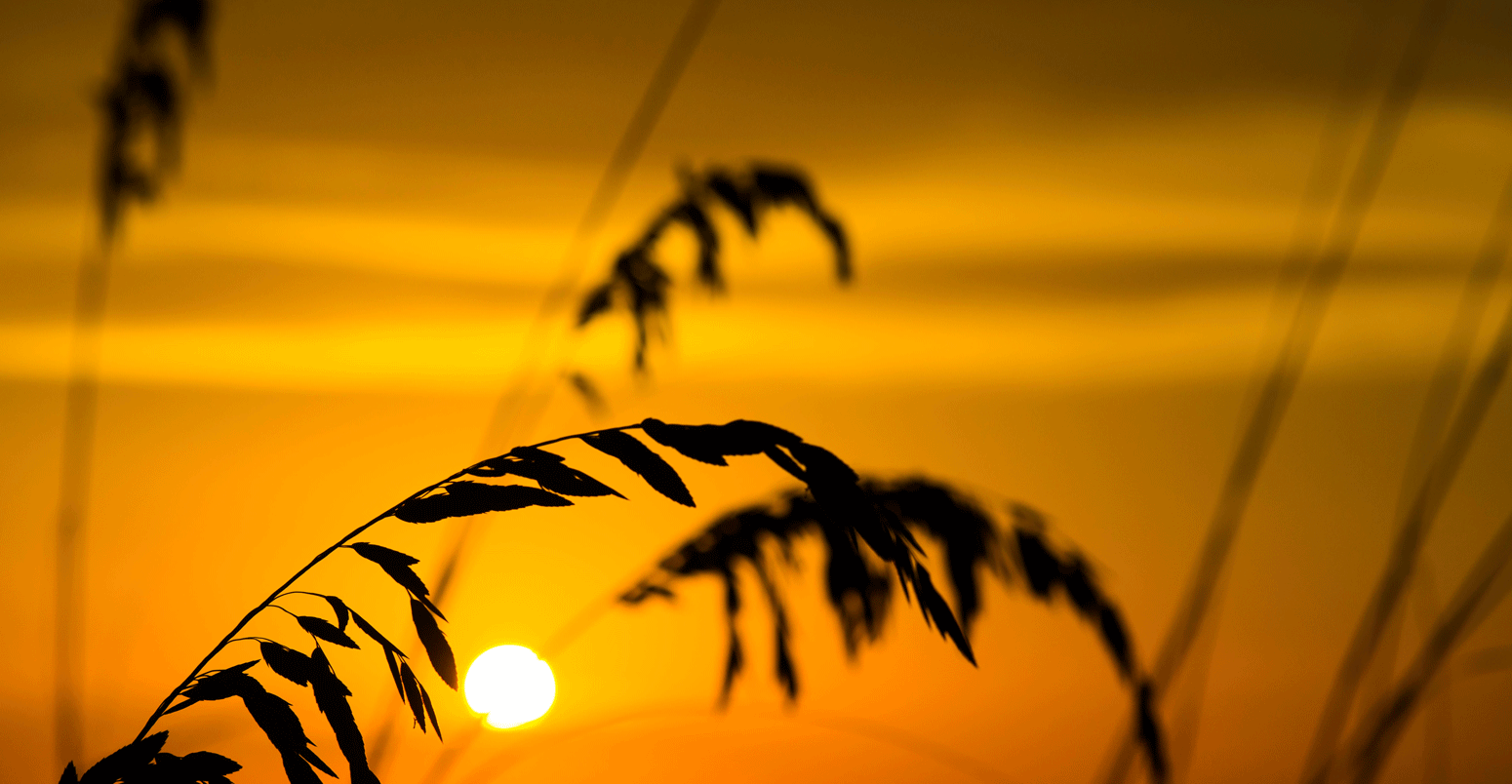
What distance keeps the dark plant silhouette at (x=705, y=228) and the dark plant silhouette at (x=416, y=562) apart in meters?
0.88

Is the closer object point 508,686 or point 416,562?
point 416,562

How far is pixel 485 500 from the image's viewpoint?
0.67m

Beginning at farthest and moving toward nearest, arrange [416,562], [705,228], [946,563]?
[705,228]
[946,563]
[416,562]

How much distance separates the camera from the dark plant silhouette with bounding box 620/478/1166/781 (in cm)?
148

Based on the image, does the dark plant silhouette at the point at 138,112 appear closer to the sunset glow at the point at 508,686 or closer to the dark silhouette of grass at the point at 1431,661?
the sunset glow at the point at 508,686

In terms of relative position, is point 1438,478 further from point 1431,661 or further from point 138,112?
point 138,112

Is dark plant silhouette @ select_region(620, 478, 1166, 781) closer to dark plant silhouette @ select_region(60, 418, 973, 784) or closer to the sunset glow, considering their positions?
the sunset glow

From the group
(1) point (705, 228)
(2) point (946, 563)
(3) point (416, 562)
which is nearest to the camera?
(3) point (416, 562)

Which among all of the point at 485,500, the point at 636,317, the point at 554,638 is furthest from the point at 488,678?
the point at 485,500

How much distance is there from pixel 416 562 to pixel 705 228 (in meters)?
1.10

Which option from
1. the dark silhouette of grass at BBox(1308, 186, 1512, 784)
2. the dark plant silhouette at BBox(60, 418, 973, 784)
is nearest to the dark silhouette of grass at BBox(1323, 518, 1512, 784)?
the dark silhouette of grass at BBox(1308, 186, 1512, 784)

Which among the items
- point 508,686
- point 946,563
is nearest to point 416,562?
point 946,563

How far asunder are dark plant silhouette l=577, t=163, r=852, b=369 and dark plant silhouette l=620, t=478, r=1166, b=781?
11.9 inches

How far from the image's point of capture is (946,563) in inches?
59.4
